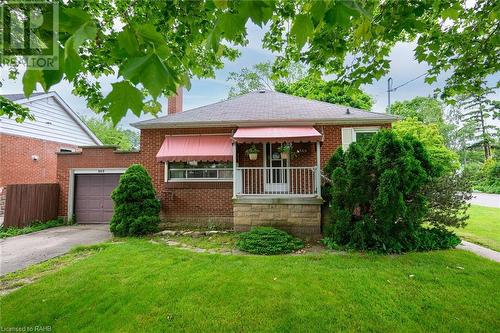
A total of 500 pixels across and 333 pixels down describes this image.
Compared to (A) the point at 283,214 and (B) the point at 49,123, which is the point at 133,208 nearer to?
(A) the point at 283,214

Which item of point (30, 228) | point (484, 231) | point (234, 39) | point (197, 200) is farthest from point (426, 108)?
point (30, 228)

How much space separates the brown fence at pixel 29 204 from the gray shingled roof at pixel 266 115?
5102 millimetres

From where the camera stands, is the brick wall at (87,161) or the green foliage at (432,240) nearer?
the green foliage at (432,240)

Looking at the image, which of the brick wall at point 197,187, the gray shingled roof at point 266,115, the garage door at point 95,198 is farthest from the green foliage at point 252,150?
the garage door at point 95,198

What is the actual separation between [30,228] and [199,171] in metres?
7.27

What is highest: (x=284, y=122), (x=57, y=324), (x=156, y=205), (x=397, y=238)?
(x=284, y=122)

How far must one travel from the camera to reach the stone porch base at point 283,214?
26.7 ft

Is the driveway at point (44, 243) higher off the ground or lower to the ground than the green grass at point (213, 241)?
lower

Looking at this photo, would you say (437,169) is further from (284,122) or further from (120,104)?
(120,104)

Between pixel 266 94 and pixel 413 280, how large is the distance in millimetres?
11312

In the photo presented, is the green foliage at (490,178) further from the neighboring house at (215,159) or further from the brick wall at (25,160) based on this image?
the brick wall at (25,160)

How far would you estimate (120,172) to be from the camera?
11.4 m

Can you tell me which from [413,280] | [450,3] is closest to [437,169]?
[413,280]

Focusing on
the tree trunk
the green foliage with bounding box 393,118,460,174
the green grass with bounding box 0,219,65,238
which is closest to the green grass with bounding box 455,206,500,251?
Result: the green foliage with bounding box 393,118,460,174
